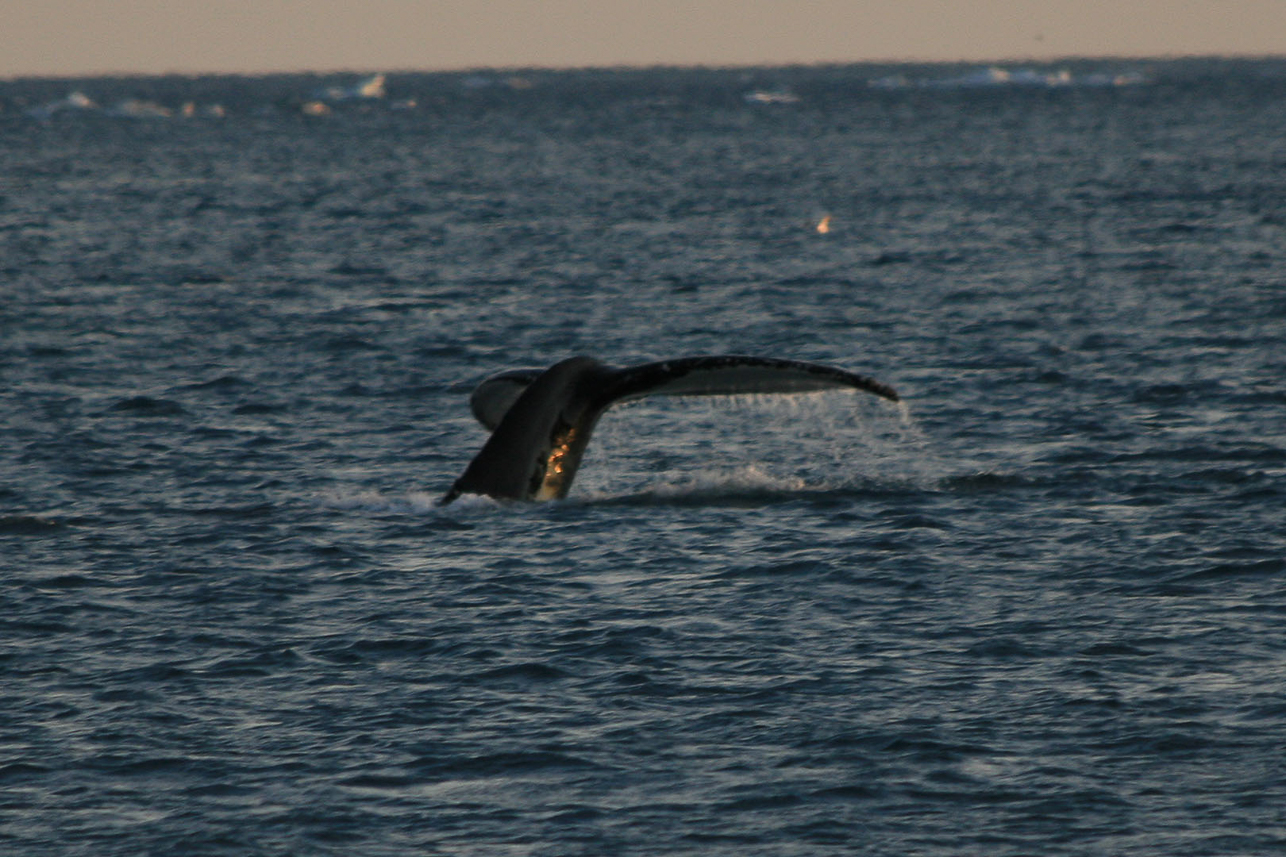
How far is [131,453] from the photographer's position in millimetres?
28375

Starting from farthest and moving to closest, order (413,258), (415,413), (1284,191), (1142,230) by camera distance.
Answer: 1. (1284,191)
2. (1142,230)
3. (413,258)
4. (415,413)

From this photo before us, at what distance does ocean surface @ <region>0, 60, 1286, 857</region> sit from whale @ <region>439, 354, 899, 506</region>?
0.49m

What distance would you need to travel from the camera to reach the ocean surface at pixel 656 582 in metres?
14.4

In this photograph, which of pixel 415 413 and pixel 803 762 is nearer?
pixel 803 762

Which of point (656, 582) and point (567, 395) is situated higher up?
point (567, 395)

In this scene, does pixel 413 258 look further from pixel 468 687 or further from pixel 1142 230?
pixel 468 687

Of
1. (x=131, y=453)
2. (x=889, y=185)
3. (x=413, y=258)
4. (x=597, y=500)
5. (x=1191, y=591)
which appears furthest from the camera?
(x=889, y=185)

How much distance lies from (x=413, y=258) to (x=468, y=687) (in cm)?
4677

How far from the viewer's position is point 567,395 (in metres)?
21.4

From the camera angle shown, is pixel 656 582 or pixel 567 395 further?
pixel 567 395

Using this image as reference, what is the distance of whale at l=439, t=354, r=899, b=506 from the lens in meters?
19.8

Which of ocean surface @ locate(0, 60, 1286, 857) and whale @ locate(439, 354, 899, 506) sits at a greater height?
whale @ locate(439, 354, 899, 506)

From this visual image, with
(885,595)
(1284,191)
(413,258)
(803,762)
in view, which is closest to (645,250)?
(413,258)

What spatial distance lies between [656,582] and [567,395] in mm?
2374
